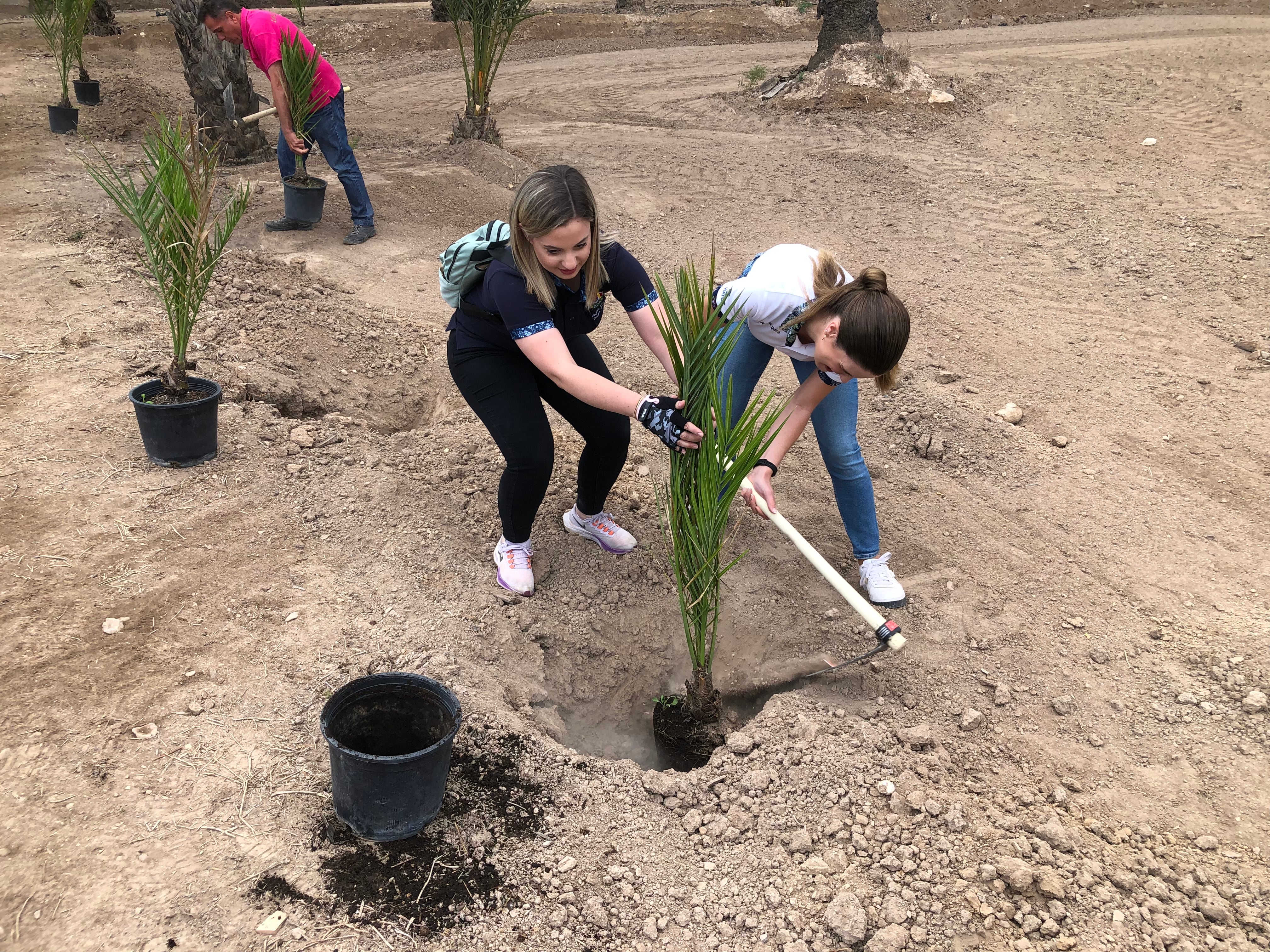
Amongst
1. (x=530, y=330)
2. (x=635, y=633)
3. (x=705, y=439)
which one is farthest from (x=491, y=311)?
(x=635, y=633)

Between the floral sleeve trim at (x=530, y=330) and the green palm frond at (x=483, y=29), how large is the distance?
17.9 ft

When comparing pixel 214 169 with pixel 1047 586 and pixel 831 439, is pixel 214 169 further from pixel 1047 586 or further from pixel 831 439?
pixel 1047 586

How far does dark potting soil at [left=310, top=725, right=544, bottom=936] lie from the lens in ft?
6.09

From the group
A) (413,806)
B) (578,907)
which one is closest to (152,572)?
(413,806)

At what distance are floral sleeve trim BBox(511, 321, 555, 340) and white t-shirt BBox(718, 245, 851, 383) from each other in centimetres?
52

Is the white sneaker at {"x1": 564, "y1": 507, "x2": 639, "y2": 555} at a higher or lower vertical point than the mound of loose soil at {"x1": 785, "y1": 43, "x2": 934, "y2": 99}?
lower

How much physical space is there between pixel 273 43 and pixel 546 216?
4.23 m

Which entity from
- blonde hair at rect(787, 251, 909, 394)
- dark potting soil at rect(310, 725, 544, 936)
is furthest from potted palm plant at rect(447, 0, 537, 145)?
dark potting soil at rect(310, 725, 544, 936)

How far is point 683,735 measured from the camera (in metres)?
2.62

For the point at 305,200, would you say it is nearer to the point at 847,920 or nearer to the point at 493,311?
the point at 493,311

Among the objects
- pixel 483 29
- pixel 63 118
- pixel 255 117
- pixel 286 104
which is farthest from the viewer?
pixel 63 118

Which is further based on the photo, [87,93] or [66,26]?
[87,93]

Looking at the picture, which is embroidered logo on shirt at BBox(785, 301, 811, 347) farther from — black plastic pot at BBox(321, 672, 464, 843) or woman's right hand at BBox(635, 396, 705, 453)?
black plastic pot at BBox(321, 672, 464, 843)

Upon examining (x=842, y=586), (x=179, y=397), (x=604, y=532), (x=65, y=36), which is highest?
(x=65, y=36)
